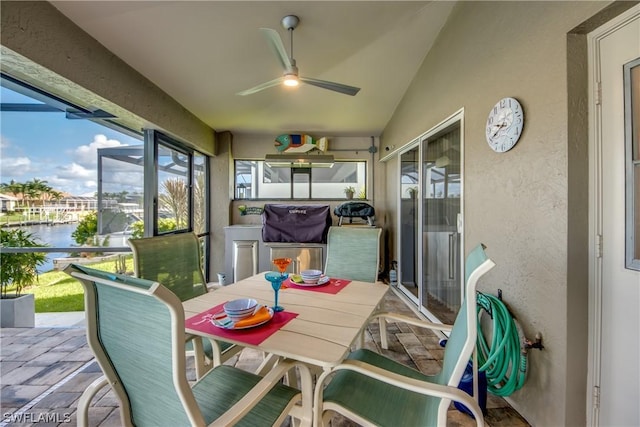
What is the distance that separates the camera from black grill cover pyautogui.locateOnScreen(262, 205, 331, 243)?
3975mm

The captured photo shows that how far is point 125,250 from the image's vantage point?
9.18 feet

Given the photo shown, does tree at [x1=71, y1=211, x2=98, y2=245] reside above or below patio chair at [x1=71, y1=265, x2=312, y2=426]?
above

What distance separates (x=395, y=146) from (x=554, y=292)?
2.87 m

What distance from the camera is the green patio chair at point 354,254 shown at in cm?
221

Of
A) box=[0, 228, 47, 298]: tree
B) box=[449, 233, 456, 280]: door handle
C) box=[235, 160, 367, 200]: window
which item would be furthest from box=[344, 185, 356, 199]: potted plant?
box=[0, 228, 47, 298]: tree

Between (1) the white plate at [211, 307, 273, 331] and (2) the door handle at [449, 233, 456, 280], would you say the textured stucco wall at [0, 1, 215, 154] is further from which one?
(2) the door handle at [449, 233, 456, 280]

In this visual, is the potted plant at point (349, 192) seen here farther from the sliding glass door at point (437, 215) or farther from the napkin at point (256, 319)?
the napkin at point (256, 319)

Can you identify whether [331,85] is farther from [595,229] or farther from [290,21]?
[595,229]

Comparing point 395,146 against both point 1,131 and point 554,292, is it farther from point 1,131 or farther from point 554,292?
point 1,131

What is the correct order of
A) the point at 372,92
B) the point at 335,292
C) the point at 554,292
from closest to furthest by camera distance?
the point at 554,292 < the point at 335,292 < the point at 372,92

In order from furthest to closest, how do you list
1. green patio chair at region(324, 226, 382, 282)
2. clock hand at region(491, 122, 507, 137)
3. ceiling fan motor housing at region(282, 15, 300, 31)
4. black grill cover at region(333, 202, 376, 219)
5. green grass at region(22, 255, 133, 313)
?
black grill cover at region(333, 202, 376, 219)
green grass at region(22, 255, 133, 313)
green patio chair at region(324, 226, 382, 282)
ceiling fan motor housing at region(282, 15, 300, 31)
clock hand at region(491, 122, 507, 137)

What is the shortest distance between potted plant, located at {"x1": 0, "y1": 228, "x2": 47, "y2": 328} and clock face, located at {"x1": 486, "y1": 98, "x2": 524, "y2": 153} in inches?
175

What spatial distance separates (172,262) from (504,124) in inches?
97.0

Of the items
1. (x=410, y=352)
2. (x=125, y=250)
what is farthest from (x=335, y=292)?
(x=125, y=250)
